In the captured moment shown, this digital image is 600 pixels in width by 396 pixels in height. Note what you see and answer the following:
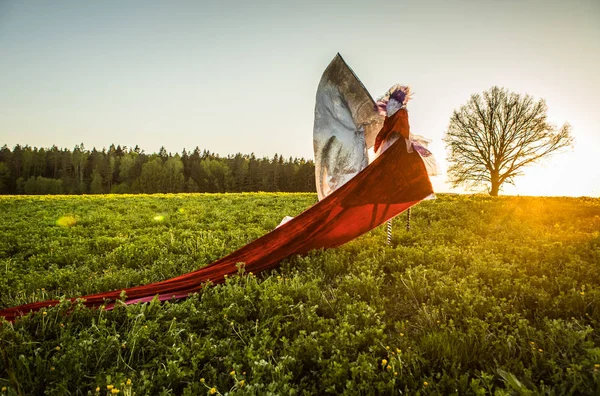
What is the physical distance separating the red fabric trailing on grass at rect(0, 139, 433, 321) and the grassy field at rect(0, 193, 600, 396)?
1.10ft

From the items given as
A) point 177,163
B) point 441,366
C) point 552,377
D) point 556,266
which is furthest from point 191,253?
point 177,163

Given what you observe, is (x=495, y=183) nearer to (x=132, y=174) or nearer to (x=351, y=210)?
(x=351, y=210)

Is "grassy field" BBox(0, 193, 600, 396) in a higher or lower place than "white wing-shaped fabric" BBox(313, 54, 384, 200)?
lower

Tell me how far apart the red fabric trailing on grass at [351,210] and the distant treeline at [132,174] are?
79731 mm

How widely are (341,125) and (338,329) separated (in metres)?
3.98

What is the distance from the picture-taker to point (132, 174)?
93.3 m

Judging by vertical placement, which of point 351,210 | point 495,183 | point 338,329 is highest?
point 495,183

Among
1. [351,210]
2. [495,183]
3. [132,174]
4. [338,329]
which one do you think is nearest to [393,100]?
[351,210]

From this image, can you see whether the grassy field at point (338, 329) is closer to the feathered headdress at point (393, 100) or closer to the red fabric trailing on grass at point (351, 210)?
the red fabric trailing on grass at point (351, 210)

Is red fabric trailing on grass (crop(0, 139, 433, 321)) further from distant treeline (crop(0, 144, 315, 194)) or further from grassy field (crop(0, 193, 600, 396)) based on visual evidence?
distant treeline (crop(0, 144, 315, 194))

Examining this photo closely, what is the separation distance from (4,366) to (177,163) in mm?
97658

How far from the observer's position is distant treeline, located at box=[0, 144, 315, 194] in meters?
86.2

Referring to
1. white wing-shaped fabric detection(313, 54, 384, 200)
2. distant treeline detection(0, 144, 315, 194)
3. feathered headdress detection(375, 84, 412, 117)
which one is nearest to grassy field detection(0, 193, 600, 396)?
white wing-shaped fabric detection(313, 54, 384, 200)

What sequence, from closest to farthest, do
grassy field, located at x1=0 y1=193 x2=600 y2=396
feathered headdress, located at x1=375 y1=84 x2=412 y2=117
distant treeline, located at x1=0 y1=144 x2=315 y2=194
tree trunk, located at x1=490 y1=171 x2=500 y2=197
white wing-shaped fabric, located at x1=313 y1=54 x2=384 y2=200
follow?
grassy field, located at x1=0 y1=193 x2=600 y2=396 < feathered headdress, located at x1=375 y1=84 x2=412 y2=117 < white wing-shaped fabric, located at x1=313 y1=54 x2=384 y2=200 < tree trunk, located at x1=490 y1=171 x2=500 y2=197 < distant treeline, located at x1=0 y1=144 x2=315 y2=194
